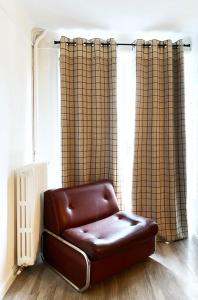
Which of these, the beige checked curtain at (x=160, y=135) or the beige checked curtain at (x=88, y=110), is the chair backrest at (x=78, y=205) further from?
the beige checked curtain at (x=160, y=135)

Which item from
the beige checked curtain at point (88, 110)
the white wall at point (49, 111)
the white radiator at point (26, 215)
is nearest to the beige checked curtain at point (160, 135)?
the beige checked curtain at point (88, 110)

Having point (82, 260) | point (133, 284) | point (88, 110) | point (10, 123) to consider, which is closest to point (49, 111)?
point (88, 110)

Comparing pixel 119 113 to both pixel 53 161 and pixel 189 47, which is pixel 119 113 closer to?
pixel 53 161

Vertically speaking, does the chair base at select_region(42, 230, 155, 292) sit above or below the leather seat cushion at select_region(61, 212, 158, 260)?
below

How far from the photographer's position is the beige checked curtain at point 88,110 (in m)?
2.80

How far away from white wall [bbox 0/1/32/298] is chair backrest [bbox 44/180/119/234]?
335 millimetres

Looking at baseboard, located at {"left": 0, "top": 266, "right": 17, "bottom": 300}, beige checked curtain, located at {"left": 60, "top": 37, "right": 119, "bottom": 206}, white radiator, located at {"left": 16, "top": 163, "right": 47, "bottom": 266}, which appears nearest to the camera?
baseboard, located at {"left": 0, "top": 266, "right": 17, "bottom": 300}

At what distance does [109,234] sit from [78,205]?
45 centimetres

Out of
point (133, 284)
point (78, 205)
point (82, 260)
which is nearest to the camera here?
point (82, 260)

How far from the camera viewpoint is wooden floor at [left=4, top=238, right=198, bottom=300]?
6.33 ft

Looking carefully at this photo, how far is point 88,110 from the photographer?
2.86m

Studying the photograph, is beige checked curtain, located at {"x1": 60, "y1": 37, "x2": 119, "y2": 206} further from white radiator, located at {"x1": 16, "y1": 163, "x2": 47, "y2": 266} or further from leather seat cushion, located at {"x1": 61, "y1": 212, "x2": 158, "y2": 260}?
white radiator, located at {"x1": 16, "y1": 163, "x2": 47, "y2": 266}

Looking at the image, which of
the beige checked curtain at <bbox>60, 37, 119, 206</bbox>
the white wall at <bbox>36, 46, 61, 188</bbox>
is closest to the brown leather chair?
the beige checked curtain at <bbox>60, 37, 119, 206</bbox>

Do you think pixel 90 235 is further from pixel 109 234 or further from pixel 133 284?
pixel 133 284
